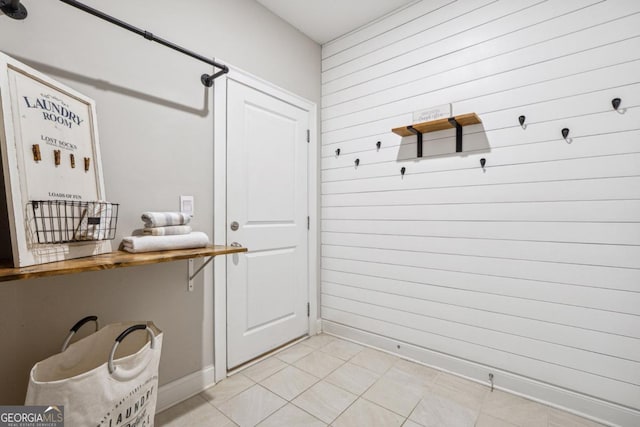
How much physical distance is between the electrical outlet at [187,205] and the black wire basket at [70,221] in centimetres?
46

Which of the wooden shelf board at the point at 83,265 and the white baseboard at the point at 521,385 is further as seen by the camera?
the white baseboard at the point at 521,385

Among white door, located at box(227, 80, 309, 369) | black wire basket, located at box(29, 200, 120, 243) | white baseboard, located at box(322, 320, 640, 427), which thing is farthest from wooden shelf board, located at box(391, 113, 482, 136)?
black wire basket, located at box(29, 200, 120, 243)

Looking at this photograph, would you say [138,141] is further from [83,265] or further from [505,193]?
[505,193]

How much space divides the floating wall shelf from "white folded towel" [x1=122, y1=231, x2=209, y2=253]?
1642 mm

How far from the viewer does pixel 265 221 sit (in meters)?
2.36

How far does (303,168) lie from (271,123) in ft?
1.67

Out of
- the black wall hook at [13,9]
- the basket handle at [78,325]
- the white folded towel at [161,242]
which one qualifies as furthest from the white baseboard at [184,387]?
the black wall hook at [13,9]

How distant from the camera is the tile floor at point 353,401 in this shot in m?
1.62

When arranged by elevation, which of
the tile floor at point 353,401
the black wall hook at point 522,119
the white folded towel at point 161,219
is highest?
the black wall hook at point 522,119

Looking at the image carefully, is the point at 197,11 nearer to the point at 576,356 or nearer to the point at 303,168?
the point at 303,168

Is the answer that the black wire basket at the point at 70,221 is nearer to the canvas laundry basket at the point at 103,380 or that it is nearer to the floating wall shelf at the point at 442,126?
the canvas laundry basket at the point at 103,380

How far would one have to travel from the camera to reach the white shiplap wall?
159 centimetres

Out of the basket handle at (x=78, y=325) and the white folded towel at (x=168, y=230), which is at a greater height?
the white folded towel at (x=168, y=230)

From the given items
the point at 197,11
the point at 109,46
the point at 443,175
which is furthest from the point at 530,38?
the point at 109,46
